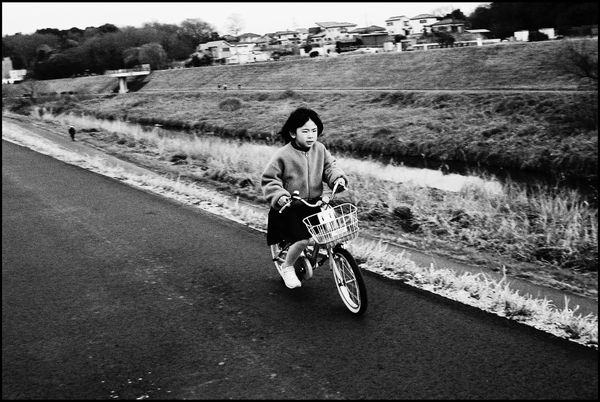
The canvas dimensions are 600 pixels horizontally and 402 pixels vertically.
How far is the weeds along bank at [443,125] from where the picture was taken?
21.1m

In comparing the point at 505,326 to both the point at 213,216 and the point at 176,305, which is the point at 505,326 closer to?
the point at 176,305

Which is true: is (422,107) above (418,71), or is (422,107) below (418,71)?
below

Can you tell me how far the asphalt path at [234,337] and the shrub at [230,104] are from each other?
35.0 metres

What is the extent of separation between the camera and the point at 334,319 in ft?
15.0

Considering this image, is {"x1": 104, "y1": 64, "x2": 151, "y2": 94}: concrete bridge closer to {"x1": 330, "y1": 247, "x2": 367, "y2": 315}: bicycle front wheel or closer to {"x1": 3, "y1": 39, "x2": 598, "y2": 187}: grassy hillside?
{"x1": 3, "y1": 39, "x2": 598, "y2": 187}: grassy hillside

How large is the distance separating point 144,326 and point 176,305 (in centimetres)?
48

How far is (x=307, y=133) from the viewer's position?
4656 mm

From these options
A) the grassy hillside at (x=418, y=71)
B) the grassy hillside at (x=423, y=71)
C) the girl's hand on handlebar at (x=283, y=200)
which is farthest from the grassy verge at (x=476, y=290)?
the grassy hillside at (x=418, y=71)

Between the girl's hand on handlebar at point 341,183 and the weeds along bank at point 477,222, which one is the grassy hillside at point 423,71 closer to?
the weeds along bank at point 477,222

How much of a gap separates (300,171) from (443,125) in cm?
2288

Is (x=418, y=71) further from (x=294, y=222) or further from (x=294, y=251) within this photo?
(x=294, y=222)

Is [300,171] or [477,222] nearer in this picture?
[300,171]

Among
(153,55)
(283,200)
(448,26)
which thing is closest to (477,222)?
(283,200)

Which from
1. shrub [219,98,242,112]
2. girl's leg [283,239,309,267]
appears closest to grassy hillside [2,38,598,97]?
shrub [219,98,242,112]
